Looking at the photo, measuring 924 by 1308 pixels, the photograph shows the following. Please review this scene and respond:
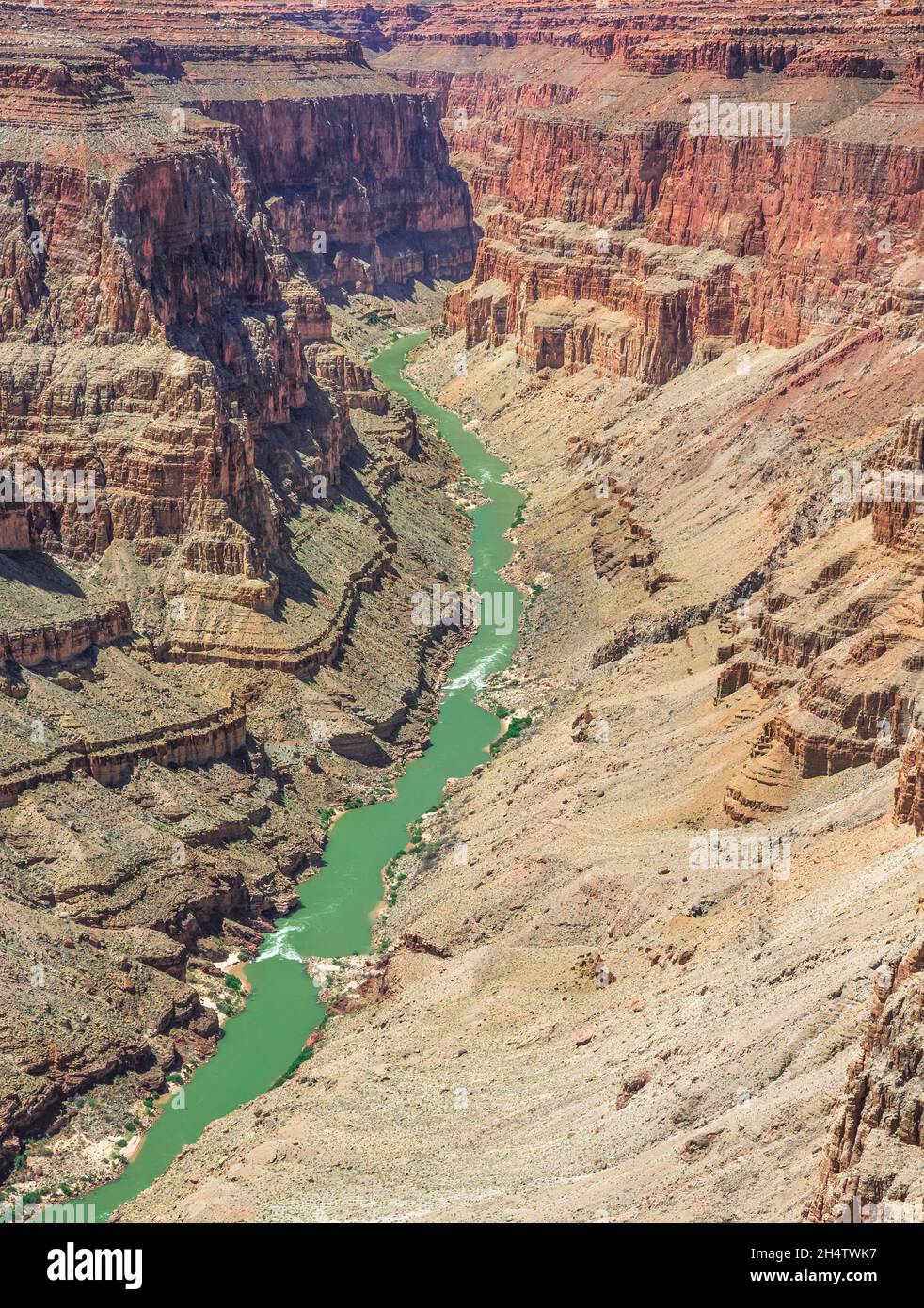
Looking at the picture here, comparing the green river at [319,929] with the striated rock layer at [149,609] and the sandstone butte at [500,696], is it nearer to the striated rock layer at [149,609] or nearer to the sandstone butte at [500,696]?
the striated rock layer at [149,609]

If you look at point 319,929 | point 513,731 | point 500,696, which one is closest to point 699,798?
point 319,929

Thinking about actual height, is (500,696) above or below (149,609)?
below

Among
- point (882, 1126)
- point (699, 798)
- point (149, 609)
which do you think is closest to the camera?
point (882, 1126)

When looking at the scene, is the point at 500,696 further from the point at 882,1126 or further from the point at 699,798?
the point at 882,1126

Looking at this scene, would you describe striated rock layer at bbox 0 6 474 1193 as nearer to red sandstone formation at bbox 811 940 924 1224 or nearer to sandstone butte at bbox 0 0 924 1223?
sandstone butte at bbox 0 0 924 1223

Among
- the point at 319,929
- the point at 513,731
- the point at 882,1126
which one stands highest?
the point at 882,1126
